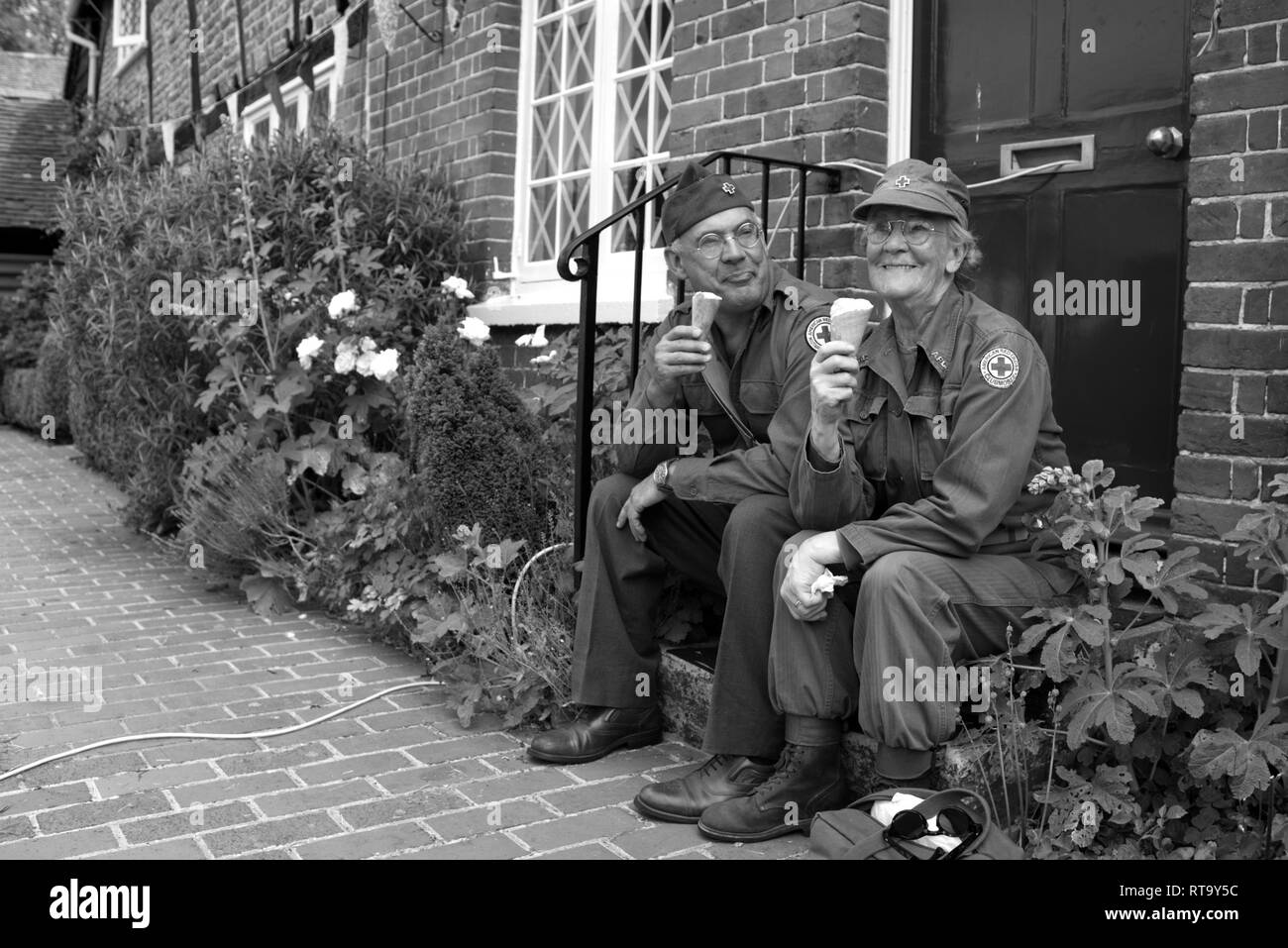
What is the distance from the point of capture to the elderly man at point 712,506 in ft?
10.5

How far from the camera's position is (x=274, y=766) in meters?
3.59

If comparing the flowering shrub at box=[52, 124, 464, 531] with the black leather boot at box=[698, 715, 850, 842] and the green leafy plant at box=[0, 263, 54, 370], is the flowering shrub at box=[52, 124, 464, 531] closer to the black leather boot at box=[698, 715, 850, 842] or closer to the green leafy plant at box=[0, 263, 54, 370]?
the black leather boot at box=[698, 715, 850, 842]

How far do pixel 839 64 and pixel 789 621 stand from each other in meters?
2.28

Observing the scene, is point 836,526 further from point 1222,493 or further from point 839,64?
point 839,64

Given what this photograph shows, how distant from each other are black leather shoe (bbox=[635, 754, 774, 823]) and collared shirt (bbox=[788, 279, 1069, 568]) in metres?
0.66

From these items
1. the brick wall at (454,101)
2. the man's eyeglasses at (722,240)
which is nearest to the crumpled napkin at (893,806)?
the man's eyeglasses at (722,240)

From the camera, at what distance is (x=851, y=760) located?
10.6 feet

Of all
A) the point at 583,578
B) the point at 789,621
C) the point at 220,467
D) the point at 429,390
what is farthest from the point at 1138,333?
the point at 220,467

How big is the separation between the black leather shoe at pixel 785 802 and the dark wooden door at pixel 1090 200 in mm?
1366

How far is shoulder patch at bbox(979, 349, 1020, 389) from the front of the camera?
9.54 ft

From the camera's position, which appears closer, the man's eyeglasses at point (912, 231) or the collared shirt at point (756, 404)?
the man's eyeglasses at point (912, 231)

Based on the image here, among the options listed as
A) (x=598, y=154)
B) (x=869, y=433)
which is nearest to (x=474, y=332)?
(x=598, y=154)

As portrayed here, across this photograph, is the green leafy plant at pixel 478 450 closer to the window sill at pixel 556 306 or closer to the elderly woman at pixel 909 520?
the window sill at pixel 556 306

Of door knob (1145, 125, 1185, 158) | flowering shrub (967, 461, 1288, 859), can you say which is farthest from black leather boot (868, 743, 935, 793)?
door knob (1145, 125, 1185, 158)
